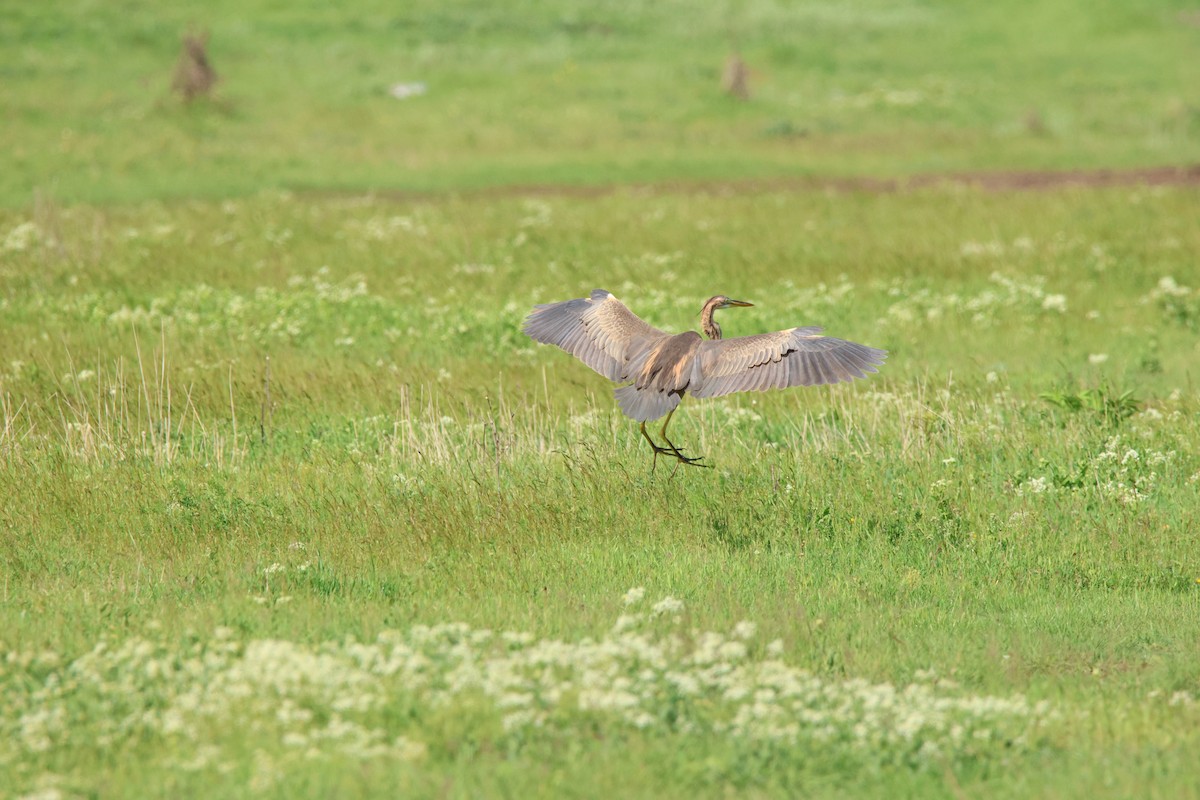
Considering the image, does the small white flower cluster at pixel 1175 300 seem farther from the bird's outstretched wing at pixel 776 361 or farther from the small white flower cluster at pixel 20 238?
the small white flower cluster at pixel 20 238

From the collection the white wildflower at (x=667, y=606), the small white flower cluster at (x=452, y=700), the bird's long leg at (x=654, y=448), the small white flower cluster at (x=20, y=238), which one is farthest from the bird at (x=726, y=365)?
the small white flower cluster at (x=20, y=238)

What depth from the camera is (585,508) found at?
346 inches

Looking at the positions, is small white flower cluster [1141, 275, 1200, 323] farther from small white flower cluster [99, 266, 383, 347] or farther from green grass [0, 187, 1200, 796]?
small white flower cluster [99, 266, 383, 347]

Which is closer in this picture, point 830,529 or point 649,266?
point 830,529

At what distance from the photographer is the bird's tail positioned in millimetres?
7934

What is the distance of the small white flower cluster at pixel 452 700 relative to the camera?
18.5 feet

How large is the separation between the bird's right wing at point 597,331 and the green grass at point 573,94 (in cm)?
1866

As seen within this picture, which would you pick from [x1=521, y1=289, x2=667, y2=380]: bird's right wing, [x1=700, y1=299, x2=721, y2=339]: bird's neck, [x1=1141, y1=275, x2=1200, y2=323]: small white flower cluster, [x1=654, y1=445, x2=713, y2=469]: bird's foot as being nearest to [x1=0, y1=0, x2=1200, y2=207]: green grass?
[x1=1141, y1=275, x2=1200, y2=323]: small white flower cluster

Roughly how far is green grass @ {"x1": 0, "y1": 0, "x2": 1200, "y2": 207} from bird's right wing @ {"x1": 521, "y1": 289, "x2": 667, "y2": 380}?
18.7 meters

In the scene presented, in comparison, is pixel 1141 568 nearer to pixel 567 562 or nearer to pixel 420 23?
pixel 567 562

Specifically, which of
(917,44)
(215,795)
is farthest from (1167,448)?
(917,44)

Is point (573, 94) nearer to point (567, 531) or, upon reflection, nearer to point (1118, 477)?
point (1118, 477)

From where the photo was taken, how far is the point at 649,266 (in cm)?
1764

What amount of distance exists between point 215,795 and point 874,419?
661 cm
